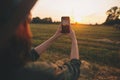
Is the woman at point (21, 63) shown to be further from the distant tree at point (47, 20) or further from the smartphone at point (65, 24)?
the distant tree at point (47, 20)

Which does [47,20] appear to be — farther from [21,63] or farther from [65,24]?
[21,63]

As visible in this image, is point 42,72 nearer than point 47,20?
Yes

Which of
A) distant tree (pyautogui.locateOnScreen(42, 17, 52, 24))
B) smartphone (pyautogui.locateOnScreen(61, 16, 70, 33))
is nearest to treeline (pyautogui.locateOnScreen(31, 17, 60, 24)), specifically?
distant tree (pyautogui.locateOnScreen(42, 17, 52, 24))

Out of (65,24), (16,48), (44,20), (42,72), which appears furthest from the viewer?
(44,20)

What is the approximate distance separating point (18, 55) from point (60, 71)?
15.2 inches

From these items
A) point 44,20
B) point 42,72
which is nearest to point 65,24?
point 42,72

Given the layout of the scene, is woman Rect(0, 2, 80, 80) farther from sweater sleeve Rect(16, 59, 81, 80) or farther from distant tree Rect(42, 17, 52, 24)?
distant tree Rect(42, 17, 52, 24)

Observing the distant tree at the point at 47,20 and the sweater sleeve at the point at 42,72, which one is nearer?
the sweater sleeve at the point at 42,72

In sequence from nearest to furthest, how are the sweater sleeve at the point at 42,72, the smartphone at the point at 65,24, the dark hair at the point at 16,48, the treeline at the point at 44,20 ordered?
1. the dark hair at the point at 16,48
2. the sweater sleeve at the point at 42,72
3. the smartphone at the point at 65,24
4. the treeline at the point at 44,20

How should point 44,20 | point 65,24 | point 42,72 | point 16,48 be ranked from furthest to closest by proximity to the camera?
1. point 44,20
2. point 65,24
3. point 42,72
4. point 16,48

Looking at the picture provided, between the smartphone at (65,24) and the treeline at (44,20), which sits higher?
the smartphone at (65,24)

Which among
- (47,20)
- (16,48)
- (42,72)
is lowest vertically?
(47,20)

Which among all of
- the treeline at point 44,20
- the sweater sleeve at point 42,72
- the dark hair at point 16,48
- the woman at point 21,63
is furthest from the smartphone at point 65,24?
the treeline at point 44,20

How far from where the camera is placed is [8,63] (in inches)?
69.9
